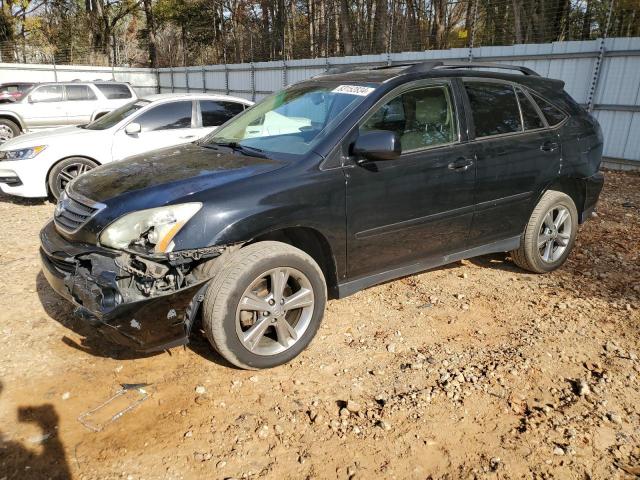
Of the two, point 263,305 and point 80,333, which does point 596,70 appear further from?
point 80,333

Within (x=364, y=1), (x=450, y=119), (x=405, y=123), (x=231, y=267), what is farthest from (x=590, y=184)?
(x=364, y=1)

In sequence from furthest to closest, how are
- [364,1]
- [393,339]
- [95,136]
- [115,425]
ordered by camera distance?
[364,1]
[95,136]
[393,339]
[115,425]

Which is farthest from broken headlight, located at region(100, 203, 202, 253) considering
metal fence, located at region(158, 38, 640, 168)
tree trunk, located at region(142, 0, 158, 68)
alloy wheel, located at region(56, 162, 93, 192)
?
tree trunk, located at region(142, 0, 158, 68)

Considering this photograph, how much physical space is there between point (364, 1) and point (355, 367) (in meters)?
17.7

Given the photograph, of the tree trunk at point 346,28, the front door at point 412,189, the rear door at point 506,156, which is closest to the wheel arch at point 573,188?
the rear door at point 506,156

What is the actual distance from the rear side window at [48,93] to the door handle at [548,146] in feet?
42.0

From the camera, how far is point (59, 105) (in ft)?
42.4

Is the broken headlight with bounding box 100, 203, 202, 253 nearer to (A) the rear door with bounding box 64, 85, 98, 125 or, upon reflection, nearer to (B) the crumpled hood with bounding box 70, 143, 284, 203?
(B) the crumpled hood with bounding box 70, 143, 284, 203

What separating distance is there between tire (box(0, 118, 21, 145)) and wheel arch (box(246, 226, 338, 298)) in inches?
475

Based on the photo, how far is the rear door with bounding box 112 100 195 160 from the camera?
6.98 meters

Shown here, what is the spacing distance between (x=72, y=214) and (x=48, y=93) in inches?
471

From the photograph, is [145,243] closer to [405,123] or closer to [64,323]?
[64,323]

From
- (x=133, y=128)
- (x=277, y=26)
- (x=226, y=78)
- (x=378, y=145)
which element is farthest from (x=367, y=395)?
(x=277, y=26)

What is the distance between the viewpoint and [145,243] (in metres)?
2.65
